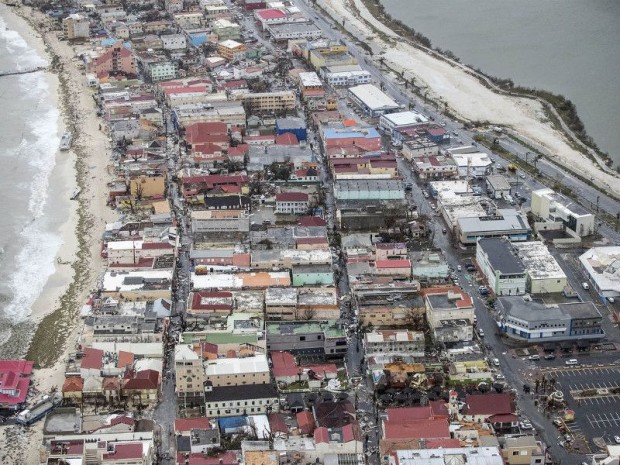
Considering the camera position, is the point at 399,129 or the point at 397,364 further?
the point at 399,129

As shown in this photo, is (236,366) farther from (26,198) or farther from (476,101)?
(476,101)

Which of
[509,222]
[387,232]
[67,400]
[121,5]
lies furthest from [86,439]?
[121,5]

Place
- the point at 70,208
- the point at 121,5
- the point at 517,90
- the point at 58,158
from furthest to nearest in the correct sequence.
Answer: the point at 121,5 < the point at 517,90 < the point at 58,158 < the point at 70,208

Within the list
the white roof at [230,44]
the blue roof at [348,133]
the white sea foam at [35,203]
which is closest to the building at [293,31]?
the white roof at [230,44]

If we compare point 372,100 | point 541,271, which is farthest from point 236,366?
point 372,100

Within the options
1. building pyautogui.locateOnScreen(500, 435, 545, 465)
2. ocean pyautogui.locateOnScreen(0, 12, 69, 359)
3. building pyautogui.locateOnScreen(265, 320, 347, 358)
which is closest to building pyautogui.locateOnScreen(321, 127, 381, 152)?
ocean pyautogui.locateOnScreen(0, 12, 69, 359)

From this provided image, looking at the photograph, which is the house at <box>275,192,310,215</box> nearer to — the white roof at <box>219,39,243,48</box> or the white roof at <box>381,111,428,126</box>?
the white roof at <box>381,111,428,126</box>

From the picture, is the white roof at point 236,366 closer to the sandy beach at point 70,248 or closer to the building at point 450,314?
the sandy beach at point 70,248

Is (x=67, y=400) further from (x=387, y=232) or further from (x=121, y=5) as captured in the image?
(x=121, y=5)
